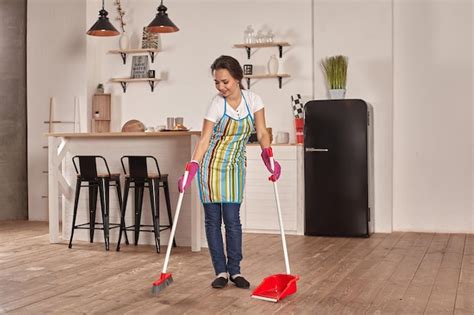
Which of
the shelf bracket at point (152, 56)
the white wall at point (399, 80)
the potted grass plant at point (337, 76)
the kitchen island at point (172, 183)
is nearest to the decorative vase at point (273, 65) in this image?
the white wall at point (399, 80)

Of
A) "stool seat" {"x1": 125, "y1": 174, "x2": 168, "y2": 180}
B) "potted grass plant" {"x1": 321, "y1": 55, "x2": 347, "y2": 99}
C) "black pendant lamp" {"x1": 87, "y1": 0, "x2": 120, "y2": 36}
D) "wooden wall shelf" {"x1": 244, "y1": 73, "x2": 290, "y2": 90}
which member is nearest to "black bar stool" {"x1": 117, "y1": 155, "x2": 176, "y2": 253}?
"stool seat" {"x1": 125, "y1": 174, "x2": 168, "y2": 180}

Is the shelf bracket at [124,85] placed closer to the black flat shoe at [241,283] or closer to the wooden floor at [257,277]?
the wooden floor at [257,277]

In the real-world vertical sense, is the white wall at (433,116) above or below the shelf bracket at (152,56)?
below

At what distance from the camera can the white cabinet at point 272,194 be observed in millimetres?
7172

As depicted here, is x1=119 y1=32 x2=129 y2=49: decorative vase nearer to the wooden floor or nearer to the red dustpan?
the wooden floor

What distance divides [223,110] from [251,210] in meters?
3.28

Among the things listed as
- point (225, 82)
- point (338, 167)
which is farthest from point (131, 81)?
point (225, 82)

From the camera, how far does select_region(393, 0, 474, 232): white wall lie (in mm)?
7082

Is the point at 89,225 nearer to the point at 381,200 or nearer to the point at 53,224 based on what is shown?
the point at 53,224

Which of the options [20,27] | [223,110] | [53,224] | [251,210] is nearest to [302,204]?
[251,210]

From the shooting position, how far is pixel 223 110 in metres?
4.19

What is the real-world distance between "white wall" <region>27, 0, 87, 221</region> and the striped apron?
442cm

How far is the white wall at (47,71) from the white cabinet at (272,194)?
2428 mm

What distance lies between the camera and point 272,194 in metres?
7.26
